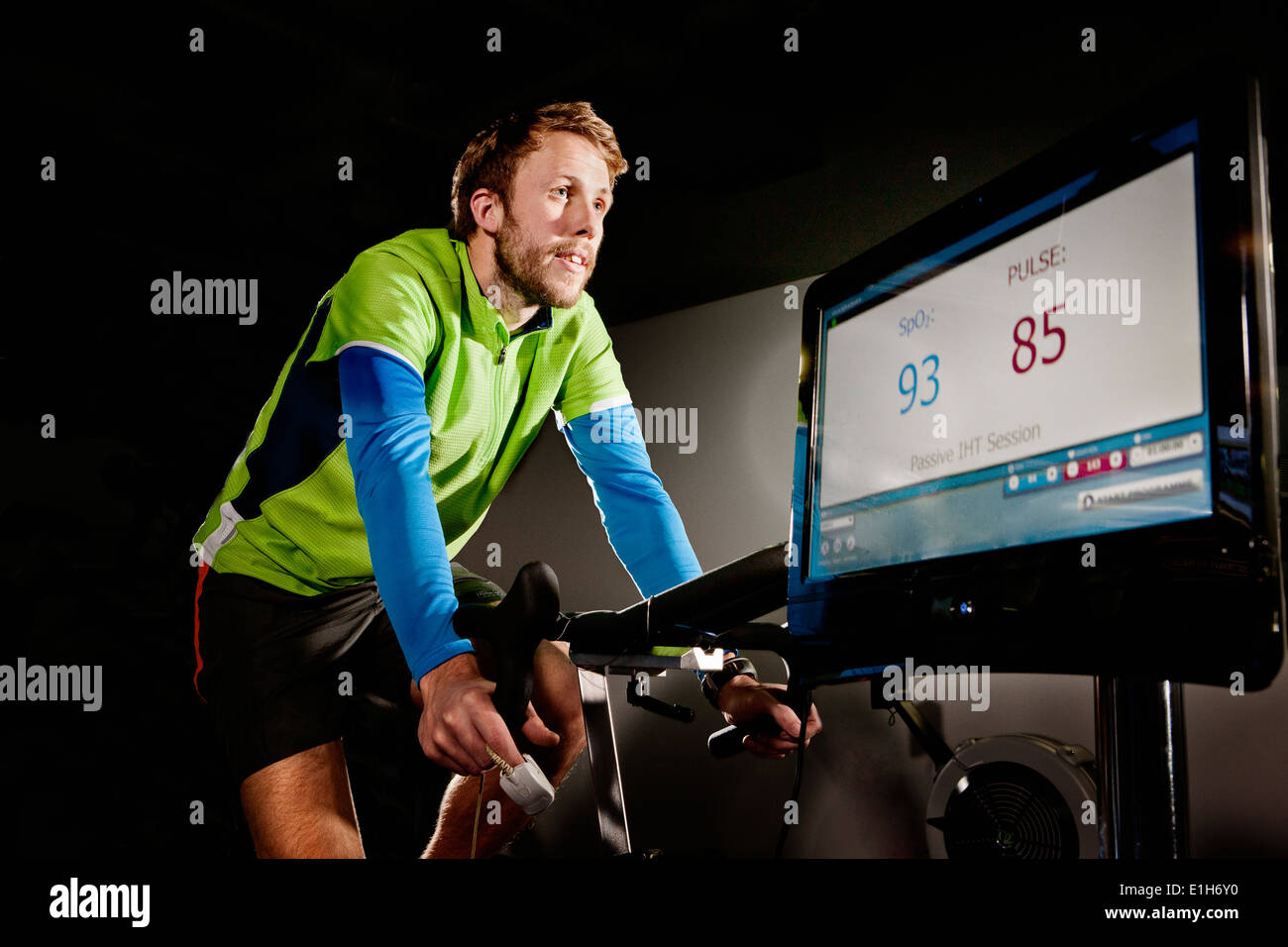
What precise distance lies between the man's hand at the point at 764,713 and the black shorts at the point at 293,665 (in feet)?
1.69

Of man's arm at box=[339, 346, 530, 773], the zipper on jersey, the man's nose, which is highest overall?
the man's nose

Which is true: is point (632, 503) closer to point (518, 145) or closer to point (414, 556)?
point (414, 556)

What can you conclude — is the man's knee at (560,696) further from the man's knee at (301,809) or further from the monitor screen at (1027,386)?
the monitor screen at (1027,386)

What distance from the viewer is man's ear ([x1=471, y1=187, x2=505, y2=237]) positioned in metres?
1.83

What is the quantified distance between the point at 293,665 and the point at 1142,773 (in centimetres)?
132

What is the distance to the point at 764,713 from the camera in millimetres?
1152

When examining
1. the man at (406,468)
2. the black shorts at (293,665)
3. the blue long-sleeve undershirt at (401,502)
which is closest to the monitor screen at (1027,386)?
the blue long-sleeve undershirt at (401,502)

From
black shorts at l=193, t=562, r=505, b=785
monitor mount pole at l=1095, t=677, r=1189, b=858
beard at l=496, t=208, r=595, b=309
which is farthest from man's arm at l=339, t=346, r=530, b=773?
monitor mount pole at l=1095, t=677, r=1189, b=858

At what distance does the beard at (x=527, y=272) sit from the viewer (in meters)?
1.76

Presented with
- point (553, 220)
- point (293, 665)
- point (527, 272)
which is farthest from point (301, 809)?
point (553, 220)

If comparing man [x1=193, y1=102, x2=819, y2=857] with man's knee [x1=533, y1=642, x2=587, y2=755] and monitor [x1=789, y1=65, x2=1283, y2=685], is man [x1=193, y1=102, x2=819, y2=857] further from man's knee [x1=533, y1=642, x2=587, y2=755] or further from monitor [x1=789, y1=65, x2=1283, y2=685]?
monitor [x1=789, y1=65, x2=1283, y2=685]

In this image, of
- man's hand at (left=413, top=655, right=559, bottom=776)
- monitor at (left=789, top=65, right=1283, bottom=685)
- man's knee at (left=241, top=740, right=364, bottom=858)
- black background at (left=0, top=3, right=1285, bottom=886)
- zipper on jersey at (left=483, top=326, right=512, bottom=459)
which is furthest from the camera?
black background at (left=0, top=3, right=1285, bottom=886)

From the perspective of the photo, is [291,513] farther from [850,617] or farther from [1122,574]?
[1122,574]

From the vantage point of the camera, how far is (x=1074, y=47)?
201cm
